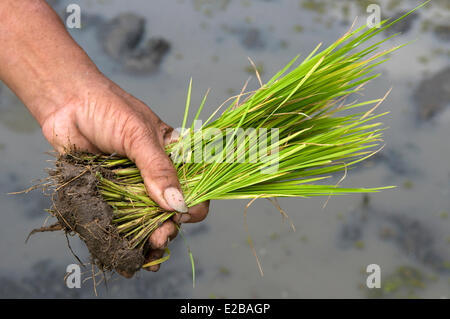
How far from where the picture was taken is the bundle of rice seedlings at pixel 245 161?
142cm

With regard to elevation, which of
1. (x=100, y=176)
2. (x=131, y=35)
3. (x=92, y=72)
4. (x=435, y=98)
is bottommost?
(x=100, y=176)

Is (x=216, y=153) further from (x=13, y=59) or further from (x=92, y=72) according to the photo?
(x=13, y=59)

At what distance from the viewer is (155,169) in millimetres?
1460

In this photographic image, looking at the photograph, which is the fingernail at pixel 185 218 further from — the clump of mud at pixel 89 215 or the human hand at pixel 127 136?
the clump of mud at pixel 89 215

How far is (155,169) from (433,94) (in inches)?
125

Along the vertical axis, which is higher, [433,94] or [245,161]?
[433,94]

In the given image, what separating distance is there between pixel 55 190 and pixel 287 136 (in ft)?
2.50

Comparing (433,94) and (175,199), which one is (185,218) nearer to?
(175,199)

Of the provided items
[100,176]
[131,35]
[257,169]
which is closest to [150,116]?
[100,176]

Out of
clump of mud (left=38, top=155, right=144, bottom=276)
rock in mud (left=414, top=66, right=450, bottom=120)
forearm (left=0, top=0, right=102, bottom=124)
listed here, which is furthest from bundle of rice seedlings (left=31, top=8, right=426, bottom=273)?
rock in mud (left=414, top=66, right=450, bottom=120)

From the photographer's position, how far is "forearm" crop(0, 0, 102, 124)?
1659mm

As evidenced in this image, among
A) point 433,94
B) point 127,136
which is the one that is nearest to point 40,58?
point 127,136

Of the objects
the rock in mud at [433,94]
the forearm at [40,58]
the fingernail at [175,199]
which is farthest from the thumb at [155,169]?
the rock in mud at [433,94]

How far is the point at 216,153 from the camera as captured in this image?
1.55 m
